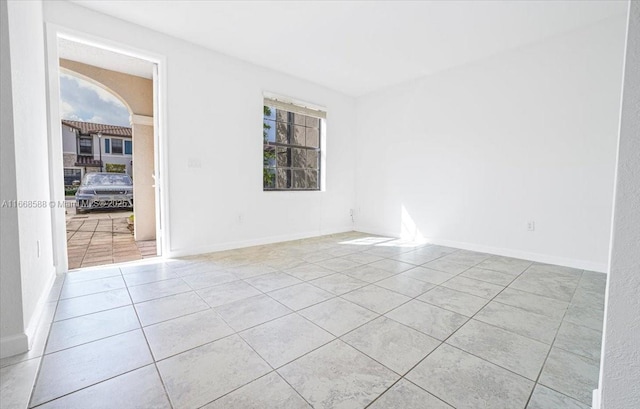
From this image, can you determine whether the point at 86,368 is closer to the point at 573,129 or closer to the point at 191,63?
the point at 191,63

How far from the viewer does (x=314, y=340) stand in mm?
1583

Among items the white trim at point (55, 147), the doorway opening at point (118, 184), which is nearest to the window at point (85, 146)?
the doorway opening at point (118, 184)

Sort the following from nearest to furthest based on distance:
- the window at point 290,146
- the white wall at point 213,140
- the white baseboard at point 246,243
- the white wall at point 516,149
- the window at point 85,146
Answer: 1. the white wall at point 516,149
2. the white wall at point 213,140
3. the white baseboard at point 246,243
4. the window at point 290,146
5. the window at point 85,146

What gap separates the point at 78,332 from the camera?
1.65 metres

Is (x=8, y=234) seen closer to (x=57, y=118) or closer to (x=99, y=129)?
(x=57, y=118)

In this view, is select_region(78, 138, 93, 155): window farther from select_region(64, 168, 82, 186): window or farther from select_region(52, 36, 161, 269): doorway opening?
select_region(52, 36, 161, 269): doorway opening

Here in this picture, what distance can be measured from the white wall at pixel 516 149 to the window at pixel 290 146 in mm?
1250

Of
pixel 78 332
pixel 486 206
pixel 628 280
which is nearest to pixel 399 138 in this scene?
pixel 486 206

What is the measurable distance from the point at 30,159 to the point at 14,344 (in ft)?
3.75

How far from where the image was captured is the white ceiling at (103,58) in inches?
126

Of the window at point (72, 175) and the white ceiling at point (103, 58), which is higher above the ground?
the white ceiling at point (103, 58)

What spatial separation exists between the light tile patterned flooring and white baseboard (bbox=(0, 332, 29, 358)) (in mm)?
44

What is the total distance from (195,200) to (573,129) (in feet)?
14.2

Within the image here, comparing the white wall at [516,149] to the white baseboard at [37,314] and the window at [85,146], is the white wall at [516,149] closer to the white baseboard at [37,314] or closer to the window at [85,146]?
the white baseboard at [37,314]
